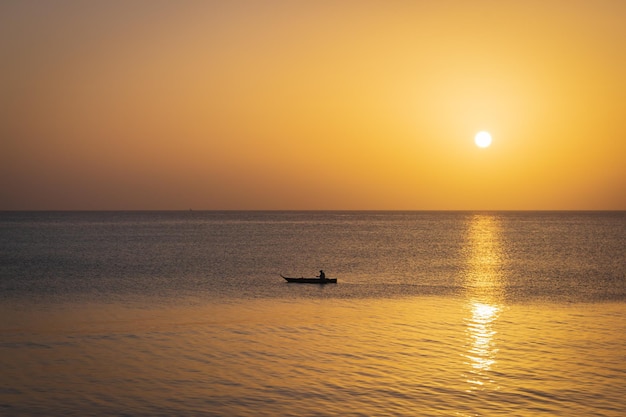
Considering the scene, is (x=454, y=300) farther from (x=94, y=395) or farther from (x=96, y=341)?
(x=94, y=395)

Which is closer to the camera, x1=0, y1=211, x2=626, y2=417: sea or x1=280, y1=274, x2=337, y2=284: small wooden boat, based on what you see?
x1=0, y1=211, x2=626, y2=417: sea

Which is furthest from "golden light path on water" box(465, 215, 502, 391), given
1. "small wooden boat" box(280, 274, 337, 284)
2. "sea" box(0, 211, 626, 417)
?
"small wooden boat" box(280, 274, 337, 284)

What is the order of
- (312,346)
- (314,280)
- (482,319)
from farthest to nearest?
(314,280), (482,319), (312,346)

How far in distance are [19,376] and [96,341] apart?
6186 millimetres

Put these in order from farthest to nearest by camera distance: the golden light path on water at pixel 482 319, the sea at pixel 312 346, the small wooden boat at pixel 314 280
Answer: the small wooden boat at pixel 314 280 → the golden light path on water at pixel 482 319 → the sea at pixel 312 346

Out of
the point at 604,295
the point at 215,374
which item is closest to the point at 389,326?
the point at 215,374

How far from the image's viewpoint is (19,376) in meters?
23.5

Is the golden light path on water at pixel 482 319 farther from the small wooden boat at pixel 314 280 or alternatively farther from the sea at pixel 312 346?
the small wooden boat at pixel 314 280

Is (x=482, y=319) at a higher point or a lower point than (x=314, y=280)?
lower

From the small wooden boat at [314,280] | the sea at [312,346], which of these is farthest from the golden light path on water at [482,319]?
the small wooden boat at [314,280]

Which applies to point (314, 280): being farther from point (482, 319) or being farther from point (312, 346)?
point (312, 346)

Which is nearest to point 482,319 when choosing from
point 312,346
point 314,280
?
point 312,346

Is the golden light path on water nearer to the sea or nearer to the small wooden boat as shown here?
the sea

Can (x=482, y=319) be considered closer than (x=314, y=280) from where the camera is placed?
Yes
